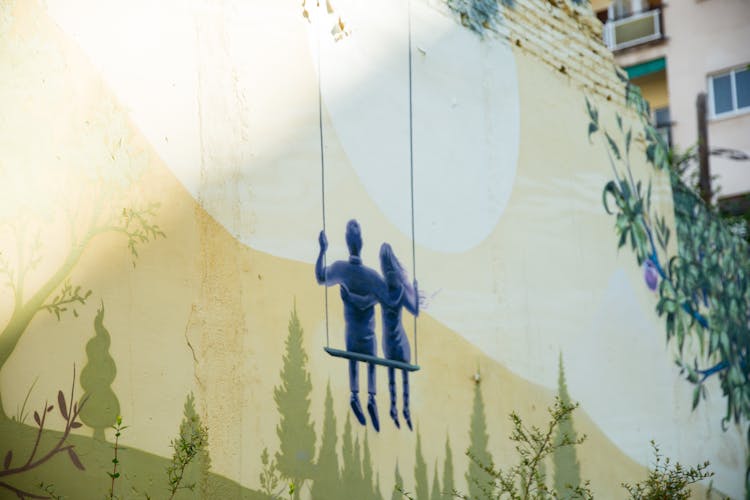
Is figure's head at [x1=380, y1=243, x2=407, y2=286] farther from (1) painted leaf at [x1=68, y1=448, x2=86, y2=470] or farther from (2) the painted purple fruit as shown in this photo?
(2) the painted purple fruit

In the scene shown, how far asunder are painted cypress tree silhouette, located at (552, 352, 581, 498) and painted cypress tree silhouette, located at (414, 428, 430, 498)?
4.68 feet

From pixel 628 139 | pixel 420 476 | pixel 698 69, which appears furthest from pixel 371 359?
pixel 698 69

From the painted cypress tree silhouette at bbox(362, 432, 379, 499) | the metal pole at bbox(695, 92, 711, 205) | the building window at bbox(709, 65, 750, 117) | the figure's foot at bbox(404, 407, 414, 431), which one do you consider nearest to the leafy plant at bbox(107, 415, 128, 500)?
the painted cypress tree silhouette at bbox(362, 432, 379, 499)

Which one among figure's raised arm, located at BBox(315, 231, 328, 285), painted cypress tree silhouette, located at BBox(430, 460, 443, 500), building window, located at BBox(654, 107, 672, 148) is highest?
building window, located at BBox(654, 107, 672, 148)

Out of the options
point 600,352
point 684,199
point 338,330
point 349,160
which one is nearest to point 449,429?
point 338,330

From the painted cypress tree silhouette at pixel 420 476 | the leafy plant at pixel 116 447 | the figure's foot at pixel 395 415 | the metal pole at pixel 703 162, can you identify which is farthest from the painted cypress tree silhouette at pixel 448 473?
the metal pole at pixel 703 162

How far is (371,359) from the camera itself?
4.98 m

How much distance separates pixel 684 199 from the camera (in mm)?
8945

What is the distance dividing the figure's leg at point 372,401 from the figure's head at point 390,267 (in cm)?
48

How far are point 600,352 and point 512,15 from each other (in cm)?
244

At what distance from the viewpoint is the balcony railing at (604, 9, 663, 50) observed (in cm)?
1981

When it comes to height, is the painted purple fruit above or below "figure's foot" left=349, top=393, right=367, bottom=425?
above

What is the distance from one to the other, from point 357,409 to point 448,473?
32.5 inches

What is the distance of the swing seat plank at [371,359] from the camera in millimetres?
4774
